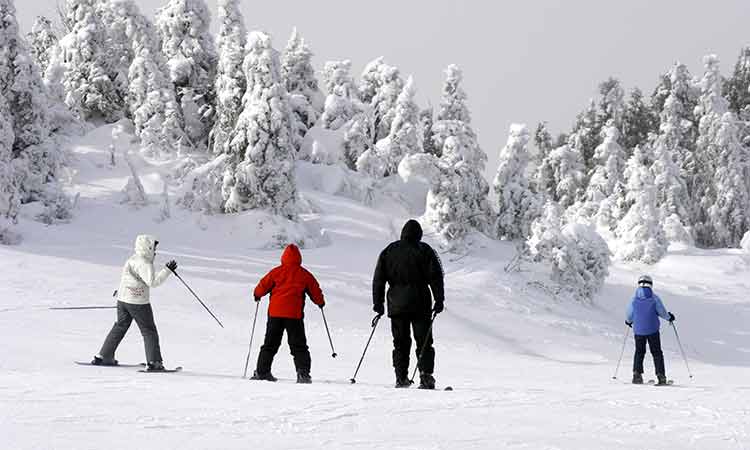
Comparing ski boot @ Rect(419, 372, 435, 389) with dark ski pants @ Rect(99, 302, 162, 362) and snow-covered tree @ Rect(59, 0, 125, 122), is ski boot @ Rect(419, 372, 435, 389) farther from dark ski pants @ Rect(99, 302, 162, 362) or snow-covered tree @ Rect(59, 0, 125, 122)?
snow-covered tree @ Rect(59, 0, 125, 122)

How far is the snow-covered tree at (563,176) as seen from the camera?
6034cm

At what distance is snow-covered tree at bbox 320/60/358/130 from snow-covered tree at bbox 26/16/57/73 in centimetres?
1557

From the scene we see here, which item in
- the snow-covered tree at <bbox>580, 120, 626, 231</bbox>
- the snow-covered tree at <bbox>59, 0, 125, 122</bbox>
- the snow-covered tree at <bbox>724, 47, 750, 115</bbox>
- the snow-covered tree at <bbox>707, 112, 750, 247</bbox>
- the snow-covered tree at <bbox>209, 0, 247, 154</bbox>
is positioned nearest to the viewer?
the snow-covered tree at <bbox>209, 0, 247, 154</bbox>

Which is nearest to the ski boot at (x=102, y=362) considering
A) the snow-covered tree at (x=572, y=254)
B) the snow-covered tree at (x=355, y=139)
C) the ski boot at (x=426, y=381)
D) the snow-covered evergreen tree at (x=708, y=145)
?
the ski boot at (x=426, y=381)

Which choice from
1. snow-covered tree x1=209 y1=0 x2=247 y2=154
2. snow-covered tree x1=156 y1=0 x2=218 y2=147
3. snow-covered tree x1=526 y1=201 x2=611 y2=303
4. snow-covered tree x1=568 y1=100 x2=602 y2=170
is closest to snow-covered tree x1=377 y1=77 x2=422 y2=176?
snow-covered tree x1=156 y1=0 x2=218 y2=147

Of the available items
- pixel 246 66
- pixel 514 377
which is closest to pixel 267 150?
pixel 246 66

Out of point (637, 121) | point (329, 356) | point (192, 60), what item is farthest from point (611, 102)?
point (329, 356)

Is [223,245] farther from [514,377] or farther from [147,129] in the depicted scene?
[514,377]

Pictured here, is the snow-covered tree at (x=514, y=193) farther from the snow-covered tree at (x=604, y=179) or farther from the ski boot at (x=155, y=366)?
the ski boot at (x=155, y=366)

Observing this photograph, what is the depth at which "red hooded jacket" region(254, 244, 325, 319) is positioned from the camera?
33.6ft

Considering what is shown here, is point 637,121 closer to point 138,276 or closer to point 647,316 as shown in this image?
point 647,316

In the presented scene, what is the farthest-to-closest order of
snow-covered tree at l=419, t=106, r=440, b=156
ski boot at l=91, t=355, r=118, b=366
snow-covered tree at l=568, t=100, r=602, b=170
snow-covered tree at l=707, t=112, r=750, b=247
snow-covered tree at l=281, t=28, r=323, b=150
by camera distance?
snow-covered tree at l=568, t=100, r=602, b=170 < snow-covered tree at l=419, t=106, r=440, b=156 < snow-covered tree at l=707, t=112, r=750, b=247 < snow-covered tree at l=281, t=28, r=323, b=150 < ski boot at l=91, t=355, r=118, b=366

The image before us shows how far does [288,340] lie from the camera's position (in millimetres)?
10336

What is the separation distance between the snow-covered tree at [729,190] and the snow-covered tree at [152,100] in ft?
103
